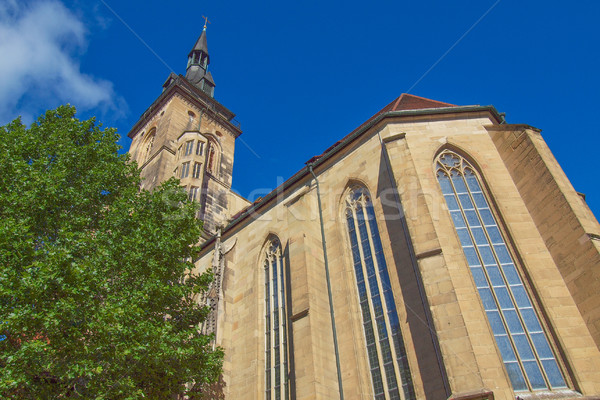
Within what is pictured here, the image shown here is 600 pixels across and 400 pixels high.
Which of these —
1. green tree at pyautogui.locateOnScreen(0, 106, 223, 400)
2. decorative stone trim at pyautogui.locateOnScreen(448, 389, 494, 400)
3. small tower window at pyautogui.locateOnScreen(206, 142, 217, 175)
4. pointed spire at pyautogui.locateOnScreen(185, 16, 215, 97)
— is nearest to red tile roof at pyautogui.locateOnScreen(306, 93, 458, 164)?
green tree at pyautogui.locateOnScreen(0, 106, 223, 400)

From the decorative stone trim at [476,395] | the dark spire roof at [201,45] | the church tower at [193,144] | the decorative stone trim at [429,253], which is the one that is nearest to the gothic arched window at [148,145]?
the church tower at [193,144]

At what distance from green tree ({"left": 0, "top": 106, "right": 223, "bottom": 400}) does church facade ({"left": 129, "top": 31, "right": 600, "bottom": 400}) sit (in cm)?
284

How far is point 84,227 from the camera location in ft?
37.0

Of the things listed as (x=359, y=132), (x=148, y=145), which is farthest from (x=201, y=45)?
(x=359, y=132)

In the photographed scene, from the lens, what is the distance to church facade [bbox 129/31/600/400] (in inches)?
350

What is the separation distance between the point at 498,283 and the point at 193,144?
65.6ft

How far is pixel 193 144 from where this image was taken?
86.3 feet

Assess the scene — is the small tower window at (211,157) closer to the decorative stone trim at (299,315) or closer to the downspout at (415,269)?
the downspout at (415,269)

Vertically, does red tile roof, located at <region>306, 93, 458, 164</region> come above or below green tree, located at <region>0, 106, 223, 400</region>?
above

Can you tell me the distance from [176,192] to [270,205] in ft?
14.1

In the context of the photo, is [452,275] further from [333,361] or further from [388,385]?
[333,361]

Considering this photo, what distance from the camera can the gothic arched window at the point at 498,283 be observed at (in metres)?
8.77

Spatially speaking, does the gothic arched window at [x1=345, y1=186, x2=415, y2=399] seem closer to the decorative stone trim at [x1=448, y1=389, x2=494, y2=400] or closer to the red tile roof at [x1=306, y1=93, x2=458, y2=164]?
the decorative stone trim at [x1=448, y1=389, x2=494, y2=400]

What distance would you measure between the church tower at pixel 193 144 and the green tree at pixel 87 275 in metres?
11.0
